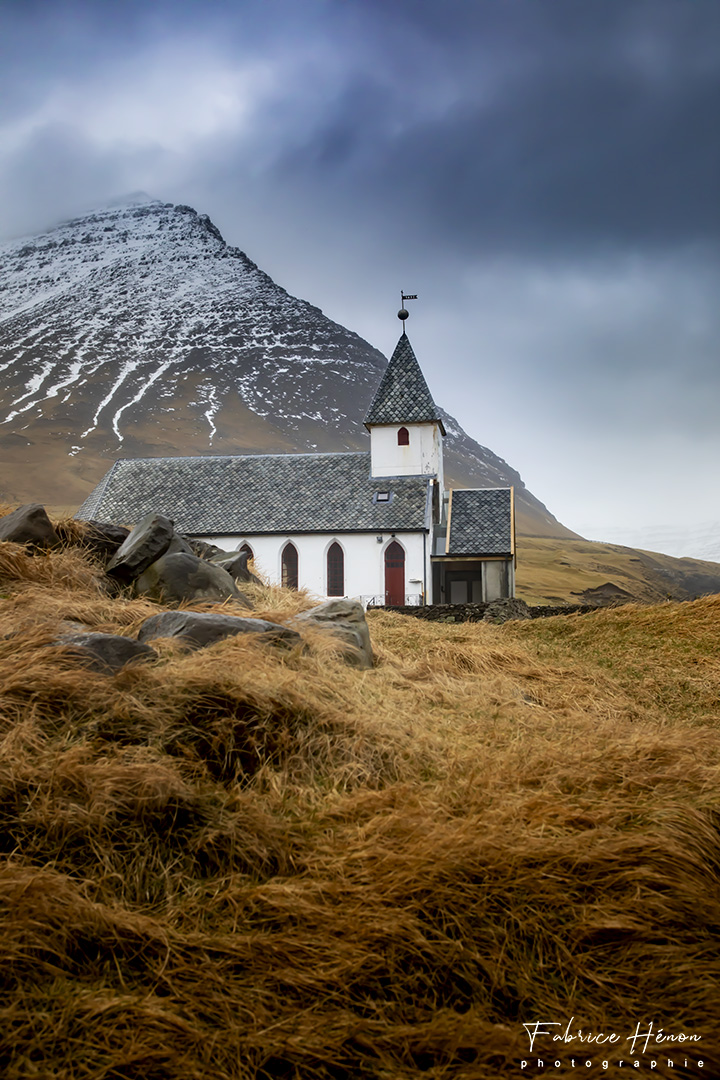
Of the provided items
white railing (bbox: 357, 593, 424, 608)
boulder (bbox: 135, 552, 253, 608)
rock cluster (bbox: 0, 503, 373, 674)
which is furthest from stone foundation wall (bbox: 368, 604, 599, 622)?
white railing (bbox: 357, 593, 424, 608)

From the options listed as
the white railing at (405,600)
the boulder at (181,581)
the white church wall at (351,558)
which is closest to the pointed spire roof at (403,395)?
the white church wall at (351,558)

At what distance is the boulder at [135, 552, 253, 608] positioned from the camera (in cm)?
834

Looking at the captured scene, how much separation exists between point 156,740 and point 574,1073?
2848 mm

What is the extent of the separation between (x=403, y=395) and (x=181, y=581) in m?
29.8

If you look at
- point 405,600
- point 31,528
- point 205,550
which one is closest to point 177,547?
point 31,528

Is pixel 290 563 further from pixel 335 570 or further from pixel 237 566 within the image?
pixel 237 566

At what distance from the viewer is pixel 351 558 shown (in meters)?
32.8

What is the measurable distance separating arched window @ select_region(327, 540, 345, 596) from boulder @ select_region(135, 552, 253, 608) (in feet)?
79.9

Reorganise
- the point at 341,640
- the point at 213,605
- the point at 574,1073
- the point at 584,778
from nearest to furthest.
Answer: the point at 574,1073 < the point at 584,778 < the point at 341,640 < the point at 213,605

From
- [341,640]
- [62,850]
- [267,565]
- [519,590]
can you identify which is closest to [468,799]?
[62,850]

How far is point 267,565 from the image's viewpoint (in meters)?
33.2

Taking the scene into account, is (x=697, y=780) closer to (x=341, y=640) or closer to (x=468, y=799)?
(x=468, y=799)

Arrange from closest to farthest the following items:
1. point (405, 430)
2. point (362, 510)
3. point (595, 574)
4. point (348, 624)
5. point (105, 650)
A: point (105, 650) < point (348, 624) < point (362, 510) < point (405, 430) < point (595, 574)

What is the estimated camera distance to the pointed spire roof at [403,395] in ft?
118
